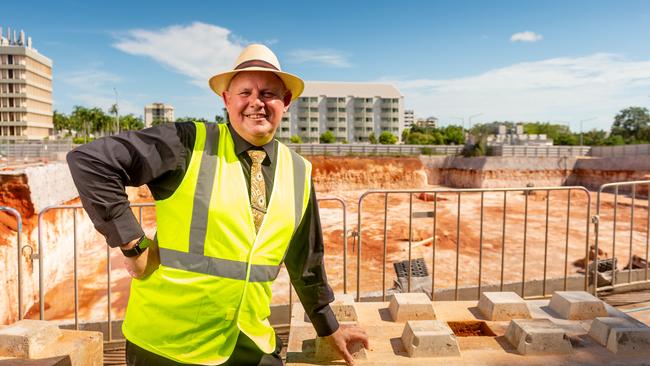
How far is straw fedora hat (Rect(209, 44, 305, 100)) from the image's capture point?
1.80m

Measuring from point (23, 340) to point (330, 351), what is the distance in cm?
188

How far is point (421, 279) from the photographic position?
266 inches

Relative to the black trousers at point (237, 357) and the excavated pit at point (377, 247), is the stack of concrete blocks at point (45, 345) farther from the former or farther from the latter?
the black trousers at point (237, 357)

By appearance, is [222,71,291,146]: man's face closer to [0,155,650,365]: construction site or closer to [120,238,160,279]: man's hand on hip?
[120,238,160,279]: man's hand on hip

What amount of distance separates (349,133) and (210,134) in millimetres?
85496

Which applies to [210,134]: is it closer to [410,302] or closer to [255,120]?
[255,120]

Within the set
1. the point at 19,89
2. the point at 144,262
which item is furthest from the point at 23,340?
the point at 19,89

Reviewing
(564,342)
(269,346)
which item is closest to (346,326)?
(269,346)

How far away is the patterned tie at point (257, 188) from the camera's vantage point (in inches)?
71.7

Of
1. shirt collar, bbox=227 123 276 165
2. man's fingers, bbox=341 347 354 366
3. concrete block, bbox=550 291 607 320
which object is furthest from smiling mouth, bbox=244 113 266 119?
concrete block, bbox=550 291 607 320

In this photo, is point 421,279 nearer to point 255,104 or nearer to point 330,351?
point 330,351

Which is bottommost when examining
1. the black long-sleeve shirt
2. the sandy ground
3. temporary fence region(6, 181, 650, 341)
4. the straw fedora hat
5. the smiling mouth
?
the sandy ground

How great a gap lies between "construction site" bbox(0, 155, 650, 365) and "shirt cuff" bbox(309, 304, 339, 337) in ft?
0.90

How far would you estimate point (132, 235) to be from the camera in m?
1.64
